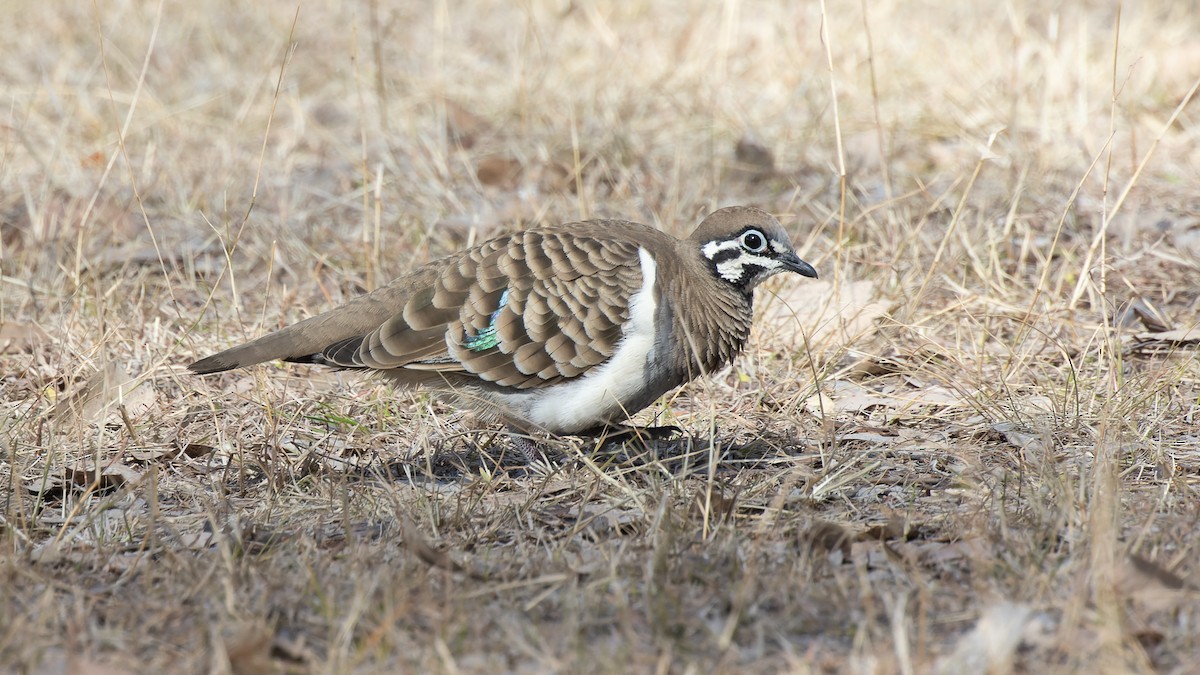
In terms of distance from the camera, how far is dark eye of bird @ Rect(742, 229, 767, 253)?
4.29m

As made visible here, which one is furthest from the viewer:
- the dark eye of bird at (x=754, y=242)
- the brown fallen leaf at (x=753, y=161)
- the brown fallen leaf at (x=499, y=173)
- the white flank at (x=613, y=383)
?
the brown fallen leaf at (x=499, y=173)

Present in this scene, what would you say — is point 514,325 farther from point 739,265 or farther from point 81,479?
point 81,479

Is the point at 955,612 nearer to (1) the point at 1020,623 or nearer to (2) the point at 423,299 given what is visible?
(1) the point at 1020,623

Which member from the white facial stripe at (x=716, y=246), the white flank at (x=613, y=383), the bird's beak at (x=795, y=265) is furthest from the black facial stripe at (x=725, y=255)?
the white flank at (x=613, y=383)

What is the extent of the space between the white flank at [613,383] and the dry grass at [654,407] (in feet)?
0.72

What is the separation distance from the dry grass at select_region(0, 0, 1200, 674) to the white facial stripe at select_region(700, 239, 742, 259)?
53 centimetres

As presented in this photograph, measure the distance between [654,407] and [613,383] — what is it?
0.71 m

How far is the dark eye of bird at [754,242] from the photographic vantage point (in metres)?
4.29

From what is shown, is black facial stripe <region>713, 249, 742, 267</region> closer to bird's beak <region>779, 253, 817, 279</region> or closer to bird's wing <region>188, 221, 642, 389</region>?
bird's beak <region>779, 253, 817, 279</region>

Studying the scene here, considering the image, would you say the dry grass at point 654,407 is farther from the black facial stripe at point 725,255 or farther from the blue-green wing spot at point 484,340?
the black facial stripe at point 725,255

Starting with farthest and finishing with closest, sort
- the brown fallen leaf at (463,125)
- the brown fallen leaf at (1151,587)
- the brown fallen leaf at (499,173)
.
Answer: the brown fallen leaf at (463,125) < the brown fallen leaf at (499,173) < the brown fallen leaf at (1151,587)

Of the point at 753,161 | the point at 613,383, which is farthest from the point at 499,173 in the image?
the point at 613,383

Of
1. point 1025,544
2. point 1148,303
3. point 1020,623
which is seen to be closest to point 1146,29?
point 1148,303

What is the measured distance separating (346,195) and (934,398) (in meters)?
3.55
